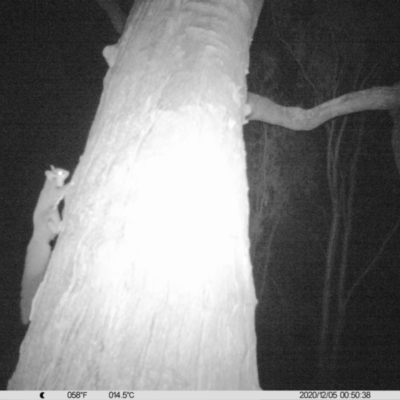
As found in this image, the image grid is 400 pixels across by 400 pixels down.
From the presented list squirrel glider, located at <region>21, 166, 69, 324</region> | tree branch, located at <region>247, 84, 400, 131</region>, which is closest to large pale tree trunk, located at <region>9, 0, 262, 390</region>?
squirrel glider, located at <region>21, 166, 69, 324</region>

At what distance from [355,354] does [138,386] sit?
1280 cm

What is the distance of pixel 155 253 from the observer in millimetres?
839

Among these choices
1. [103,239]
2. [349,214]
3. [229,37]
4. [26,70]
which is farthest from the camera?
[349,214]

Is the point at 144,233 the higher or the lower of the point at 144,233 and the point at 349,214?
the lower

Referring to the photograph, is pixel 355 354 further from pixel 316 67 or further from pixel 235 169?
pixel 235 169

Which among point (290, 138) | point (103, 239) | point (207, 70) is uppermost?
point (290, 138)

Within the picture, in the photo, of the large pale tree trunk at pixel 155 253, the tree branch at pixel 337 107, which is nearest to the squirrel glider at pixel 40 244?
the large pale tree trunk at pixel 155 253

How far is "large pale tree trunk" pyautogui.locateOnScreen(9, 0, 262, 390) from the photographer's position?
80 cm

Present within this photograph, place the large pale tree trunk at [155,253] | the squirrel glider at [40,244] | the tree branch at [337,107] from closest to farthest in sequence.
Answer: the large pale tree trunk at [155,253] → the squirrel glider at [40,244] → the tree branch at [337,107]

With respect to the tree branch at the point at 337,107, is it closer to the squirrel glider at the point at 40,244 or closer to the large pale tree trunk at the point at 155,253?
the large pale tree trunk at the point at 155,253

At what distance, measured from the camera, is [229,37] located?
131 centimetres

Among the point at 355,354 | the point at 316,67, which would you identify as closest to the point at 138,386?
the point at 316,67

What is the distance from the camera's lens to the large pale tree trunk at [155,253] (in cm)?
80

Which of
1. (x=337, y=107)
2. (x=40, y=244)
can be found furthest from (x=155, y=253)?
(x=337, y=107)
